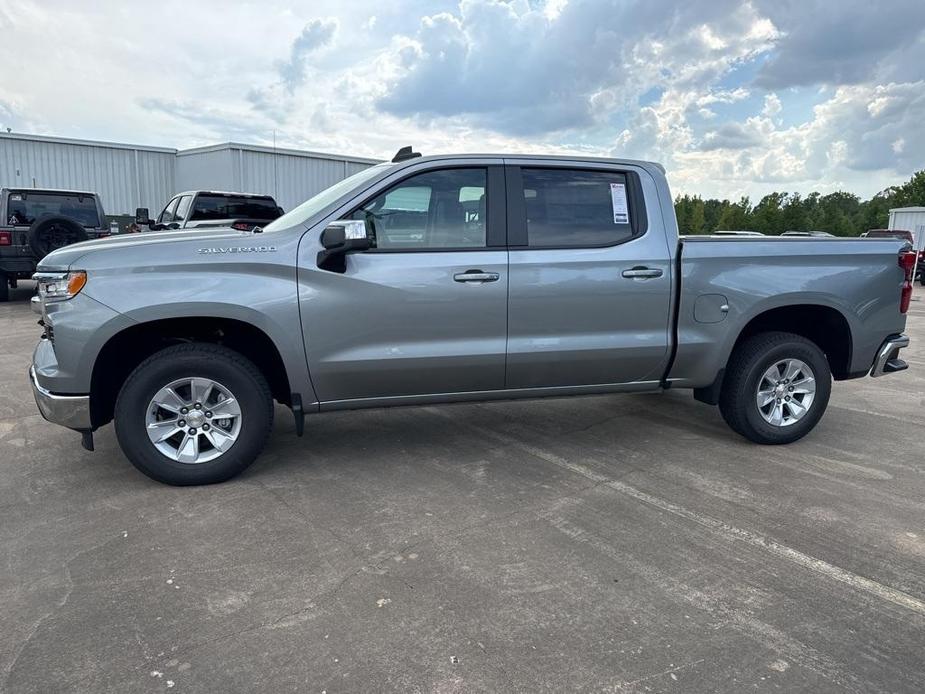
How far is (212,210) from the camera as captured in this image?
37.9 feet

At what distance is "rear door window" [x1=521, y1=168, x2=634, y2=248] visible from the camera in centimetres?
438

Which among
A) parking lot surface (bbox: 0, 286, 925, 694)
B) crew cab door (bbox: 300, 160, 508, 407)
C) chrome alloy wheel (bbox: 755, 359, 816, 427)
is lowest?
parking lot surface (bbox: 0, 286, 925, 694)

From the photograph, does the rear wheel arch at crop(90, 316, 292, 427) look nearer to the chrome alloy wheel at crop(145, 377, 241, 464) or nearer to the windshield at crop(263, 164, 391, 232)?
the chrome alloy wheel at crop(145, 377, 241, 464)

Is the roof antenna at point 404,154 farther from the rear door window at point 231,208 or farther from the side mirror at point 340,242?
the rear door window at point 231,208

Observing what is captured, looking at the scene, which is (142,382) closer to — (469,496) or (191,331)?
(191,331)

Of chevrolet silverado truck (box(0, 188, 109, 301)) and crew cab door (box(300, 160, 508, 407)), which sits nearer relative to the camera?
crew cab door (box(300, 160, 508, 407))

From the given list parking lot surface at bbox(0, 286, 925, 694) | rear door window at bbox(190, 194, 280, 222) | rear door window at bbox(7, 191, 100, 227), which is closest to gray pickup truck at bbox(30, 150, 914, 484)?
parking lot surface at bbox(0, 286, 925, 694)

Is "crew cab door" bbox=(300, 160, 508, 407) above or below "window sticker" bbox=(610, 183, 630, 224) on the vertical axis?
below

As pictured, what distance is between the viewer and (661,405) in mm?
6160

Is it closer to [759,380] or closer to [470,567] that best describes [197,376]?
[470,567]

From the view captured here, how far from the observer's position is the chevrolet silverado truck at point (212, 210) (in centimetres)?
1141

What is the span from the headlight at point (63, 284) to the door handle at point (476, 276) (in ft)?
6.95

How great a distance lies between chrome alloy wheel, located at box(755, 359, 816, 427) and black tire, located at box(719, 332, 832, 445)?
3 centimetres

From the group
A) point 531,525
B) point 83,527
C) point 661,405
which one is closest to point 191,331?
point 83,527
